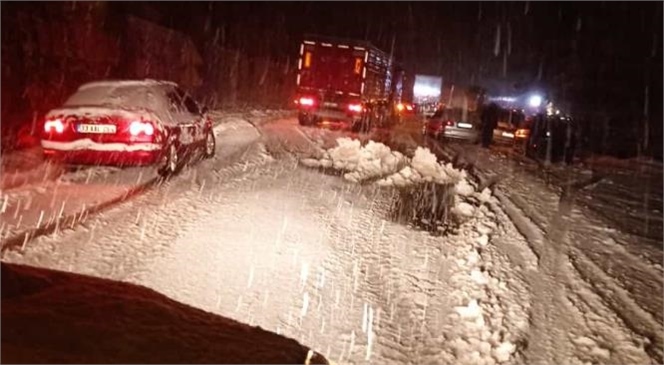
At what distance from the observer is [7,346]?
2.75 m

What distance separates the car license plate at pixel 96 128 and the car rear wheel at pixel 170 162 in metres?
1.00

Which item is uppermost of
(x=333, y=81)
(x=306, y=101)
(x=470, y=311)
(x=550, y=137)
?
(x=333, y=81)

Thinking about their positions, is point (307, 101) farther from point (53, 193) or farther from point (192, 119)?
point (53, 193)

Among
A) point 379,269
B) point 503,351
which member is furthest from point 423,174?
point 503,351

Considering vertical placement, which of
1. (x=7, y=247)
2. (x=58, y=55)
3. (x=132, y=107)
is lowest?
(x=7, y=247)

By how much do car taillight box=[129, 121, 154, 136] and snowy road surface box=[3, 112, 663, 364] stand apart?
2.76 feet

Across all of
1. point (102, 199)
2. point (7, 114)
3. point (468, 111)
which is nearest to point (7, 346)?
point (102, 199)

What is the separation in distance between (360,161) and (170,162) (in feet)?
13.3

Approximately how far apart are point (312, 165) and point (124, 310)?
9871 millimetres

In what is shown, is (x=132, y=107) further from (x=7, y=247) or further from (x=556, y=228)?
(x=556, y=228)

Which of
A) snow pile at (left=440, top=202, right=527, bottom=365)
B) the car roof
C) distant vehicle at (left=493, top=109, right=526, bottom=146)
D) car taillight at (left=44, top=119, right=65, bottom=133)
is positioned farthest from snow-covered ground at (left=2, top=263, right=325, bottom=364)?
distant vehicle at (left=493, top=109, right=526, bottom=146)

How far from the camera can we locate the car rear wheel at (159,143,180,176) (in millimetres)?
10484

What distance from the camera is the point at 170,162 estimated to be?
10.7 meters

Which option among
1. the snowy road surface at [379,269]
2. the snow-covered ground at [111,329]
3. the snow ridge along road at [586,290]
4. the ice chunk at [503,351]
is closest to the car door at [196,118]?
the snowy road surface at [379,269]
